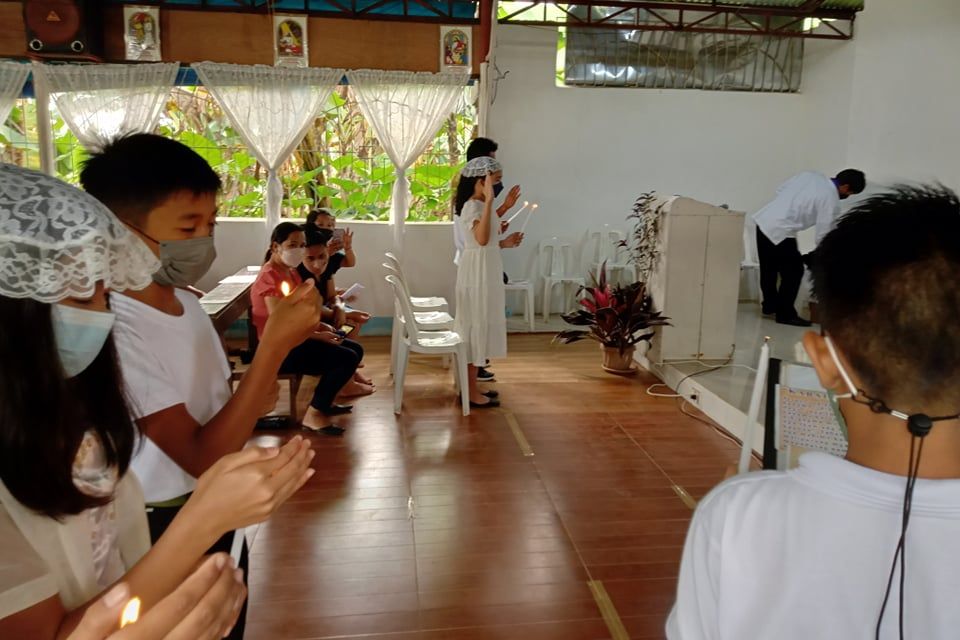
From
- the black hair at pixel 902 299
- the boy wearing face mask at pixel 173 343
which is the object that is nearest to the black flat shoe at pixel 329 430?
the boy wearing face mask at pixel 173 343

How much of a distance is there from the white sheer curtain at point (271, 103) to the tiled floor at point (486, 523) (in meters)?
2.66

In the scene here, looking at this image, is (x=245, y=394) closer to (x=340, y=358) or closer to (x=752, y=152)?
(x=340, y=358)

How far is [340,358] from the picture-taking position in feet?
12.7

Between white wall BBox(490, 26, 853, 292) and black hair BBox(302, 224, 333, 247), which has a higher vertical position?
white wall BBox(490, 26, 853, 292)

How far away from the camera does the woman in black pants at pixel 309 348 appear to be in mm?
3479

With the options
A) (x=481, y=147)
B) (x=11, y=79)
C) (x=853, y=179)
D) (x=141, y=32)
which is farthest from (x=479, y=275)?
(x=11, y=79)

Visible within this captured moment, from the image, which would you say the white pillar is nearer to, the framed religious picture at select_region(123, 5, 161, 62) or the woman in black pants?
the framed religious picture at select_region(123, 5, 161, 62)

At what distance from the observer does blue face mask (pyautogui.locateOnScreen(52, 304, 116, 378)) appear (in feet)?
2.62

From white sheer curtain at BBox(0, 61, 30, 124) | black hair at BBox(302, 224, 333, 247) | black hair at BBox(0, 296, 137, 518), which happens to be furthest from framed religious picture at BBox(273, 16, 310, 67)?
black hair at BBox(0, 296, 137, 518)

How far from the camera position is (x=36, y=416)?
2.42 feet

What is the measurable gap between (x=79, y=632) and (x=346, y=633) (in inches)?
63.0

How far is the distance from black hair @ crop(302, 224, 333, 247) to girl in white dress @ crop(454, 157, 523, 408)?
83 cm

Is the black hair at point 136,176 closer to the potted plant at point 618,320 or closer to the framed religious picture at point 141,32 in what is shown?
the potted plant at point 618,320

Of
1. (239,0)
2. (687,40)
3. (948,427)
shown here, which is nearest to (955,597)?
(948,427)
